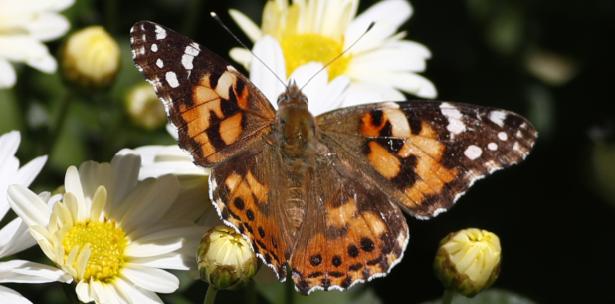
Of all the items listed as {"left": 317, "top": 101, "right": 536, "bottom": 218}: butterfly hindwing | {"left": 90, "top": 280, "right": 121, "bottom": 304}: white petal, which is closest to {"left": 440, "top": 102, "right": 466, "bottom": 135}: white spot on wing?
{"left": 317, "top": 101, "right": 536, "bottom": 218}: butterfly hindwing

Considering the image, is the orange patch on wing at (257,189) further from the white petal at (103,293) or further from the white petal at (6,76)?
the white petal at (6,76)

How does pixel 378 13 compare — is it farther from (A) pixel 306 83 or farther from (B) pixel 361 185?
(B) pixel 361 185

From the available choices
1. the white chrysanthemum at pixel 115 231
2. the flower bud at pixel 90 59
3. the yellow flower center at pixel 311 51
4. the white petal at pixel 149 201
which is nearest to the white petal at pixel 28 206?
the white chrysanthemum at pixel 115 231

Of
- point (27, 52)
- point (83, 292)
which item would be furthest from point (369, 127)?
point (27, 52)

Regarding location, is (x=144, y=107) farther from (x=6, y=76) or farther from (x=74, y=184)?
(x=74, y=184)

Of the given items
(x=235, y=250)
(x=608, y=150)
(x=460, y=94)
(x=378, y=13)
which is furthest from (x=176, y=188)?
(x=608, y=150)
